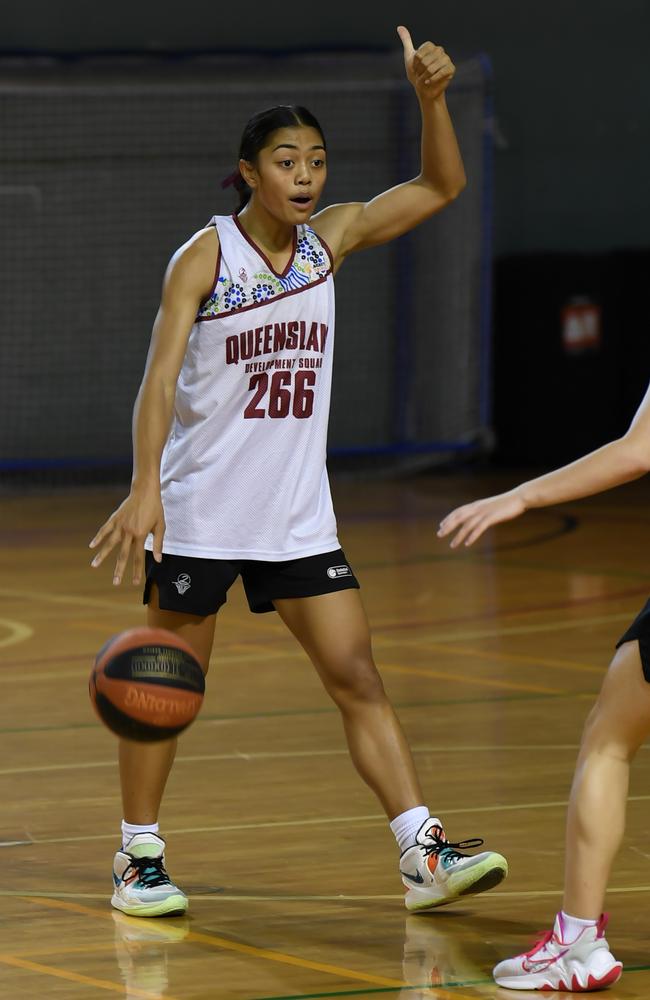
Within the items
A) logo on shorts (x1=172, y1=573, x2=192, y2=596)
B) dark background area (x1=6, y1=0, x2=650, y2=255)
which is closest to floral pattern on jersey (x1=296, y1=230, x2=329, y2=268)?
logo on shorts (x1=172, y1=573, x2=192, y2=596)

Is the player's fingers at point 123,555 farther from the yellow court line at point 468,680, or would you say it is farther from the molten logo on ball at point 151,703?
the yellow court line at point 468,680

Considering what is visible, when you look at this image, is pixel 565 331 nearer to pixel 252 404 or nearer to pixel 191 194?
pixel 191 194

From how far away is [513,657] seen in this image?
798 cm

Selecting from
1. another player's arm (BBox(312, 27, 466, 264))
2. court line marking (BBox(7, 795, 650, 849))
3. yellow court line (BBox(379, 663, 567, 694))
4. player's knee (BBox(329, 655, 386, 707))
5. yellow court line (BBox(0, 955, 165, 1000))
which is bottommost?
yellow court line (BBox(379, 663, 567, 694))

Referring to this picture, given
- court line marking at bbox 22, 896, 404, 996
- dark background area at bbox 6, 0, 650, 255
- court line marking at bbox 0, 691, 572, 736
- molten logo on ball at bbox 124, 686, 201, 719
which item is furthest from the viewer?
dark background area at bbox 6, 0, 650, 255

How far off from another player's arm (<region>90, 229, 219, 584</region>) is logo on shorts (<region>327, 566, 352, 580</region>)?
43cm

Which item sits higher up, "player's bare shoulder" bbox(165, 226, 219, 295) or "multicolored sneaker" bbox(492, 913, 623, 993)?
"player's bare shoulder" bbox(165, 226, 219, 295)

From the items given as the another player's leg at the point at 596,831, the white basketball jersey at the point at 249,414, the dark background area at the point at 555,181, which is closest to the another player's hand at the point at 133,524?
the white basketball jersey at the point at 249,414

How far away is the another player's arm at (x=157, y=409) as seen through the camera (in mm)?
4309

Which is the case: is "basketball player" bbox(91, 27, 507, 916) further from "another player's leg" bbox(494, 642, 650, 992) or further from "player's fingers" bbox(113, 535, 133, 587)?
"another player's leg" bbox(494, 642, 650, 992)

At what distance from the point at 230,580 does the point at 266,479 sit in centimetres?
25

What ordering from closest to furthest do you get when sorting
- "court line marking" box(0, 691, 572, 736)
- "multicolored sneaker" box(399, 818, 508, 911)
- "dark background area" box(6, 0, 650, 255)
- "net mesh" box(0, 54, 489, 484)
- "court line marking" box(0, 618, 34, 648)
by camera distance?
1. "multicolored sneaker" box(399, 818, 508, 911)
2. "court line marking" box(0, 691, 572, 736)
3. "court line marking" box(0, 618, 34, 648)
4. "net mesh" box(0, 54, 489, 484)
5. "dark background area" box(6, 0, 650, 255)

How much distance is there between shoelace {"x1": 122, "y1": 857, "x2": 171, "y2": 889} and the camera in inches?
176

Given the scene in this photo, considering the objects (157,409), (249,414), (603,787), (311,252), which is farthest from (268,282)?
(603,787)
